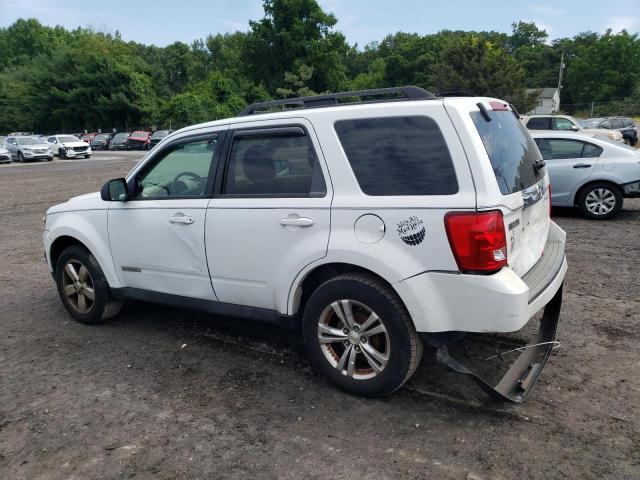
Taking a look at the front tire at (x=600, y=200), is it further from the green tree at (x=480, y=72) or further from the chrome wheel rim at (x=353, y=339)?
the green tree at (x=480, y=72)

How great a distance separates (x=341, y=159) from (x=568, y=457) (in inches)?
82.6

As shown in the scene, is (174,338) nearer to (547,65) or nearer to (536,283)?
(536,283)

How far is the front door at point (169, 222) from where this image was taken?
4.02 meters

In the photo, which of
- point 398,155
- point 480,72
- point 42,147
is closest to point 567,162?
point 398,155

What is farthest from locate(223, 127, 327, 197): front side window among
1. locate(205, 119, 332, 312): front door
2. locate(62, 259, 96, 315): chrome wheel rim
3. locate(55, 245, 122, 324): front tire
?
locate(62, 259, 96, 315): chrome wheel rim

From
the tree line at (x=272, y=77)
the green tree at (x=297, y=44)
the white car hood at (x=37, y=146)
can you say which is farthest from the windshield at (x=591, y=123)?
the green tree at (x=297, y=44)

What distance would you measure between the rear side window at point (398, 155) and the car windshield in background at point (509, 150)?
0.28 metres

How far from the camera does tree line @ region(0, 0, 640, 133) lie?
165 ft

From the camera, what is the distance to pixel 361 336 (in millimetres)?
3350

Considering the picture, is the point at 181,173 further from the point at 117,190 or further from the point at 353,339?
the point at 353,339

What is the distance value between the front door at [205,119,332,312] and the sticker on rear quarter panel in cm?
50

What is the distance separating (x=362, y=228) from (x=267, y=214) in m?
0.72

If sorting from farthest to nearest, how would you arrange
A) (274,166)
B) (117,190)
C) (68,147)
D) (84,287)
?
(68,147) → (84,287) → (117,190) → (274,166)

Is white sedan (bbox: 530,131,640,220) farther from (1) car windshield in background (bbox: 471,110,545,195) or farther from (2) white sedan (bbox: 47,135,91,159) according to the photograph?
(2) white sedan (bbox: 47,135,91,159)
